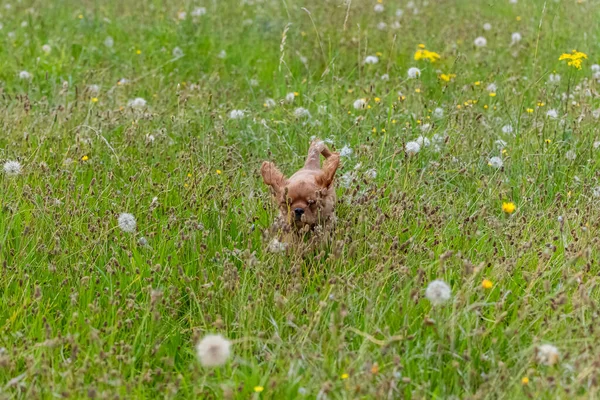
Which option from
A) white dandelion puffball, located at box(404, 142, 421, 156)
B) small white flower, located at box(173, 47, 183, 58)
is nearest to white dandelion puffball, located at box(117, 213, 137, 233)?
white dandelion puffball, located at box(404, 142, 421, 156)

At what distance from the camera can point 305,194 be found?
355 centimetres

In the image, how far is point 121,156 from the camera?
15.2 feet

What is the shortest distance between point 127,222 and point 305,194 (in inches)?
35.8

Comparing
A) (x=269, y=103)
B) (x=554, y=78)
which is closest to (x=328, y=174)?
(x=269, y=103)

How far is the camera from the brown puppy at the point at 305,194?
3543 millimetres

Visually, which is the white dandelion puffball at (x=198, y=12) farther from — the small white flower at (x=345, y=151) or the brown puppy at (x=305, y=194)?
the brown puppy at (x=305, y=194)

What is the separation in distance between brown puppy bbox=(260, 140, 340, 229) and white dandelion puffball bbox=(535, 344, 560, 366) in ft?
3.90

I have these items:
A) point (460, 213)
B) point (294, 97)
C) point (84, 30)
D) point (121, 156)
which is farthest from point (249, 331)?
point (84, 30)

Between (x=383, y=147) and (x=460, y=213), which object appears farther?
(x=383, y=147)

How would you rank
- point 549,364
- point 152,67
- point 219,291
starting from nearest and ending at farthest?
point 549,364, point 219,291, point 152,67

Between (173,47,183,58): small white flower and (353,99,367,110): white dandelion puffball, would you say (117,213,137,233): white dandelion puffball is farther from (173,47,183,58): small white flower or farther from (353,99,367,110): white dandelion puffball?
(173,47,183,58): small white flower

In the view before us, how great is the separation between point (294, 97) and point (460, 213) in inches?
84.7

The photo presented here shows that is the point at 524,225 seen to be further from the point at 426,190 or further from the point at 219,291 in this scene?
the point at 219,291

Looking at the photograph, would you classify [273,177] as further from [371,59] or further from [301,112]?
[371,59]
